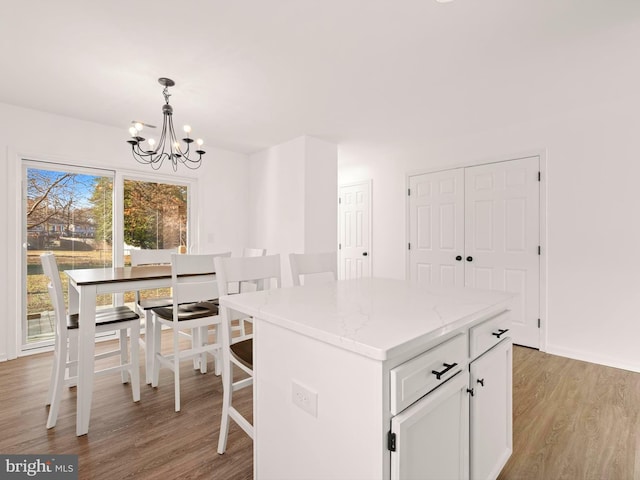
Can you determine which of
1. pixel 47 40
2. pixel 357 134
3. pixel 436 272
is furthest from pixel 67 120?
pixel 436 272

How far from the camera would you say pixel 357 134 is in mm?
3914

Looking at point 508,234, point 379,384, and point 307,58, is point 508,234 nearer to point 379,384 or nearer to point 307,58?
point 307,58

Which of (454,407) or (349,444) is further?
(454,407)

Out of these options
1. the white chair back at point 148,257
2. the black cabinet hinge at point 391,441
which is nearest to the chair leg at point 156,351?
the white chair back at point 148,257

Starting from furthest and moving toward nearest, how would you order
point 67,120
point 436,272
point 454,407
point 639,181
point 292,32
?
point 436,272, point 67,120, point 639,181, point 292,32, point 454,407

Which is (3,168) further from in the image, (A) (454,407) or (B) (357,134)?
(A) (454,407)

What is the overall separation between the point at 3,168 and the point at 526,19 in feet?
14.2

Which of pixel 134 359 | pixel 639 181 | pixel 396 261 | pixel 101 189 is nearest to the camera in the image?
pixel 134 359

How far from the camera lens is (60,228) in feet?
11.4

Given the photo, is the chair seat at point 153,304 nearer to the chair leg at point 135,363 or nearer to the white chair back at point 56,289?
the chair leg at point 135,363

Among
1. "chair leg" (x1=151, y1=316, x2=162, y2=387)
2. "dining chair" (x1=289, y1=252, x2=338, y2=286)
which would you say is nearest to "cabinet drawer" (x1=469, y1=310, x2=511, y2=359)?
"dining chair" (x1=289, y1=252, x2=338, y2=286)

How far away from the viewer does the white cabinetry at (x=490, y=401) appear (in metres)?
1.21

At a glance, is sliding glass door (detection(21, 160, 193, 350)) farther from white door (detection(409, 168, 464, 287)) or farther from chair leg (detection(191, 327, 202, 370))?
white door (detection(409, 168, 464, 287))

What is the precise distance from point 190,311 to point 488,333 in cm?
204
